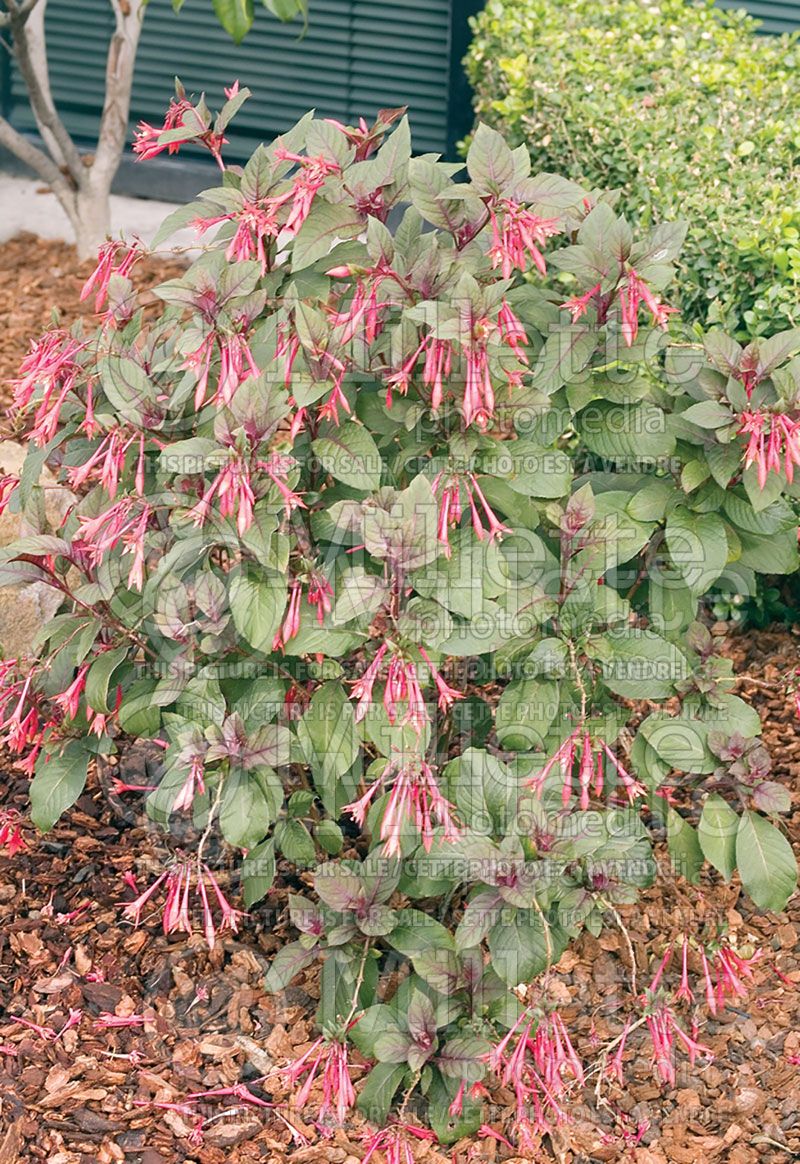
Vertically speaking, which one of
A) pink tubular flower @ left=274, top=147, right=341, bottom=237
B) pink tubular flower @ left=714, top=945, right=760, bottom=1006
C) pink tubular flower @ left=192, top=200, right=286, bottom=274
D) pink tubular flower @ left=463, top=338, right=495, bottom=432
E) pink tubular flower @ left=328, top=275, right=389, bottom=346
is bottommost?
pink tubular flower @ left=714, top=945, right=760, bottom=1006

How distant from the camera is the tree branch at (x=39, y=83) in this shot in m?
4.32

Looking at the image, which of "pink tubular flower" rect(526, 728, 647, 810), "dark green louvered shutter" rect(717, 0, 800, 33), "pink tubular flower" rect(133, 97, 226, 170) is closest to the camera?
"pink tubular flower" rect(526, 728, 647, 810)

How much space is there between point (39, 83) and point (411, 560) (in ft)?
11.4

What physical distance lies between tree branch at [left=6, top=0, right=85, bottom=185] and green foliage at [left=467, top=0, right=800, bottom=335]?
156 centimetres

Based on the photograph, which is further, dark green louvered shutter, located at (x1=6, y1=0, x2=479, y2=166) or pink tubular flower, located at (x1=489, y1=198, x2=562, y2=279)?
dark green louvered shutter, located at (x1=6, y1=0, x2=479, y2=166)

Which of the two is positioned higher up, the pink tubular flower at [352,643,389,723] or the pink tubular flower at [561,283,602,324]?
the pink tubular flower at [561,283,602,324]

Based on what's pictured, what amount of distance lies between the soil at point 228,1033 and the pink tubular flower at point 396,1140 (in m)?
0.03

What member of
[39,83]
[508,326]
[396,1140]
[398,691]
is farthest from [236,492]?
[39,83]

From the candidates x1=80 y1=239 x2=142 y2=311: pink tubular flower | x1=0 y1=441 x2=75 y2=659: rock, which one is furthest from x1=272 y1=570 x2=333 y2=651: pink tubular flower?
x1=0 y1=441 x2=75 y2=659: rock

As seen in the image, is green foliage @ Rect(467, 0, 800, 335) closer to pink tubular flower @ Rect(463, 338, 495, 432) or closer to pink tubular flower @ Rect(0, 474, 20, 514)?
pink tubular flower @ Rect(463, 338, 495, 432)

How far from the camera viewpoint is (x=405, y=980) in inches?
90.2

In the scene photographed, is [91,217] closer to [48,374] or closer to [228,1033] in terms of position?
[48,374]

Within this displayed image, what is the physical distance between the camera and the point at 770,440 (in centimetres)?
201

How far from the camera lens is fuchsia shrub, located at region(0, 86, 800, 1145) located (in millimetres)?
1946
